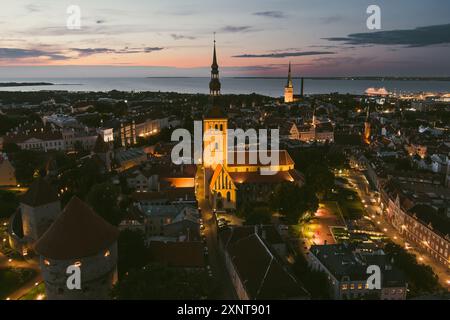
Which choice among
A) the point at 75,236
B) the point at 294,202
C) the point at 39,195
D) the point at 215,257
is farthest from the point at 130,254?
the point at 294,202

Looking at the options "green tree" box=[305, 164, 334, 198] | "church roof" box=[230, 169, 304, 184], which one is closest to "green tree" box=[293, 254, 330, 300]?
"church roof" box=[230, 169, 304, 184]

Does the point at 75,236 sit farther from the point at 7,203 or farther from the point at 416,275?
the point at 416,275

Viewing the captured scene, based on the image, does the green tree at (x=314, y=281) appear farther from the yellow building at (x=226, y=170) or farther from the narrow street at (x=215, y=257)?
the yellow building at (x=226, y=170)

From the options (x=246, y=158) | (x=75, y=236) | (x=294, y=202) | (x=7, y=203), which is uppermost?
(x=246, y=158)

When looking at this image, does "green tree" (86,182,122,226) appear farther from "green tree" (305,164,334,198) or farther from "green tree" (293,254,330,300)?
"green tree" (305,164,334,198)

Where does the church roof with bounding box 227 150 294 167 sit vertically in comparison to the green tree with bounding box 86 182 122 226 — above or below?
above
